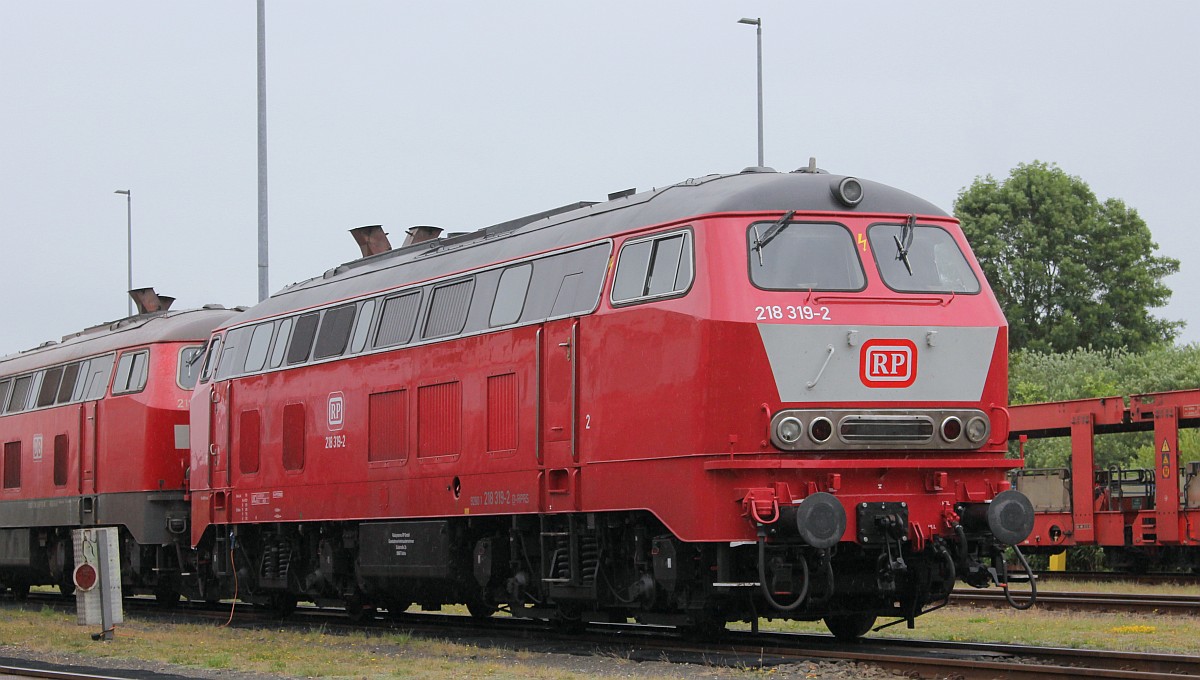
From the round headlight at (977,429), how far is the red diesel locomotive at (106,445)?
13.7 metres

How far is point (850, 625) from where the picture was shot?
603 inches

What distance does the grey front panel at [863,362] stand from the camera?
43.3 feet

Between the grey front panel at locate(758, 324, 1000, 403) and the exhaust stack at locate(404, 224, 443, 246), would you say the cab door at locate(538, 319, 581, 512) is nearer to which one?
the grey front panel at locate(758, 324, 1000, 403)

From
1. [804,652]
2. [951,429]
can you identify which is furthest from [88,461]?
[951,429]

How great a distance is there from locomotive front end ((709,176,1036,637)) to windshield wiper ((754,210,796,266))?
0.6 inches

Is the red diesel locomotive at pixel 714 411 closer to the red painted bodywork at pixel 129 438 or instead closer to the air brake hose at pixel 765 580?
the air brake hose at pixel 765 580

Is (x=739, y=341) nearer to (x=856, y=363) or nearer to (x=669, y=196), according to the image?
(x=856, y=363)

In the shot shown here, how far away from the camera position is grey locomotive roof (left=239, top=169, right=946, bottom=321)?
1389 cm

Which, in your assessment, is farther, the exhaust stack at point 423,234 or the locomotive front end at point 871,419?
the exhaust stack at point 423,234

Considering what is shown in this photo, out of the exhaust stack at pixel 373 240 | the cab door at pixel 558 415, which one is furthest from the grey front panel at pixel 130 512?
the cab door at pixel 558 415

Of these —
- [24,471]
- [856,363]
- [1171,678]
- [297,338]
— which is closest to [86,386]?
[24,471]

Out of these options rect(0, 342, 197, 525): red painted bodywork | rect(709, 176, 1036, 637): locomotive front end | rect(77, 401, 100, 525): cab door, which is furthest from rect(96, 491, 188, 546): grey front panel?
rect(709, 176, 1036, 637): locomotive front end

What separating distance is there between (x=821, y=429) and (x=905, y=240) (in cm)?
210

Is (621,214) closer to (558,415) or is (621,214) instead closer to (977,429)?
(558,415)
